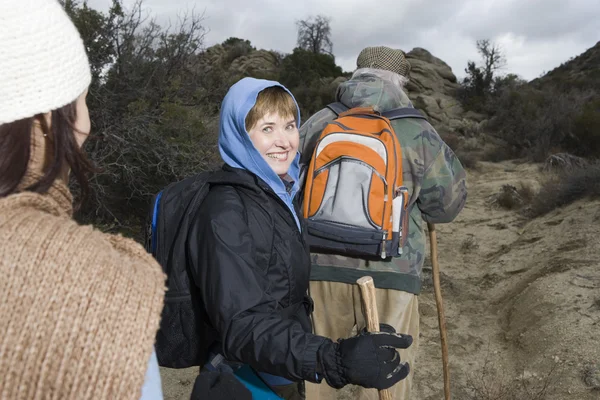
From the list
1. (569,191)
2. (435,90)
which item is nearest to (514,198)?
(569,191)

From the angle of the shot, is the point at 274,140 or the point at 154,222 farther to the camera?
the point at 274,140

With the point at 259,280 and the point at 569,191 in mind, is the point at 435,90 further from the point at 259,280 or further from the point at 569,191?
the point at 259,280

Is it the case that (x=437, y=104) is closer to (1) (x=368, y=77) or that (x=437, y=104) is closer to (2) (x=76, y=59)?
(1) (x=368, y=77)

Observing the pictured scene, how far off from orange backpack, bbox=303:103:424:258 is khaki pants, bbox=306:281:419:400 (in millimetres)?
283

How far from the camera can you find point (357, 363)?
4.65 ft

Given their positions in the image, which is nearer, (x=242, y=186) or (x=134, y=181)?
(x=242, y=186)

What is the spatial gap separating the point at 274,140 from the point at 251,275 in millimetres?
672

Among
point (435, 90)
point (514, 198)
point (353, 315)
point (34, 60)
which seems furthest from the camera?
point (435, 90)

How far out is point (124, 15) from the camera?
283 inches

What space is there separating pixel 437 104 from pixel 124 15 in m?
18.6

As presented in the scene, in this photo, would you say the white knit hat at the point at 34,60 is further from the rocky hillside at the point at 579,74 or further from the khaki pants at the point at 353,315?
the rocky hillside at the point at 579,74

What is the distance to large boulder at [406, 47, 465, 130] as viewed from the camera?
22047mm

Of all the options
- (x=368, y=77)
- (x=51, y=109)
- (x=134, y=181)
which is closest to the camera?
(x=51, y=109)

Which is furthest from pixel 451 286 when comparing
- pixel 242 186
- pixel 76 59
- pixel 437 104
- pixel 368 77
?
pixel 437 104
